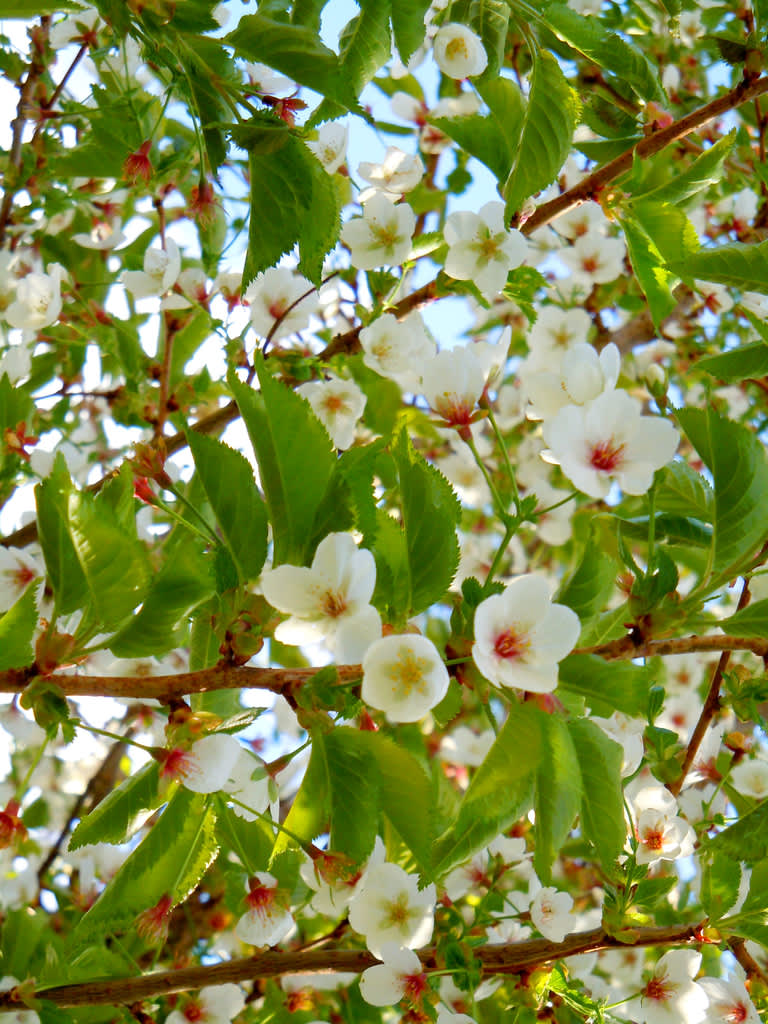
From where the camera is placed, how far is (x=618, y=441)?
2.82 ft

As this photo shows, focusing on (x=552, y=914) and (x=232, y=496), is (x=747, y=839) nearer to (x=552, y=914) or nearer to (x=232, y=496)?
(x=552, y=914)

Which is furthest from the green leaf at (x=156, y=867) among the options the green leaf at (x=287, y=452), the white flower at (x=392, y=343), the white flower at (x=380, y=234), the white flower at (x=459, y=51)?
the white flower at (x=459, y=51)

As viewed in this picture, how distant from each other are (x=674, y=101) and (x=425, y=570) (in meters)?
1.58

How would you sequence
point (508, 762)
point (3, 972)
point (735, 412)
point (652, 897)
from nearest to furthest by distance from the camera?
point (508, 762), point (652, 897), point (3, 972), point (735, 412)

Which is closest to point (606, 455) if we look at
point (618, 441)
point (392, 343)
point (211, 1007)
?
point (618, 441)

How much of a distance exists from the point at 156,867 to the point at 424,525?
15.6 inches

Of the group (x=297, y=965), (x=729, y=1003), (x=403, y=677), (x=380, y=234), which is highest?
(x=380, y=234)

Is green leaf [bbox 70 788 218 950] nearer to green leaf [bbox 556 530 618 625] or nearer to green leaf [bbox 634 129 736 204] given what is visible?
green leaf [bbox 556 530 618 625]

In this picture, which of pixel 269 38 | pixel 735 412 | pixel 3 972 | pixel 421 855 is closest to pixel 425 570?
pixel 421 855

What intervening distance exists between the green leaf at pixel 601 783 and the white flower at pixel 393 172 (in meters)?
0.95

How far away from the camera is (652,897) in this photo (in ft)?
3.19

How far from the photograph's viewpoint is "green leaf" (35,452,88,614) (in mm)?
722

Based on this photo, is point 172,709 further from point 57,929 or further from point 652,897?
point 57,929

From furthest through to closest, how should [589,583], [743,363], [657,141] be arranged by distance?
Result: [657,141]
[743,363]
[589,583]
